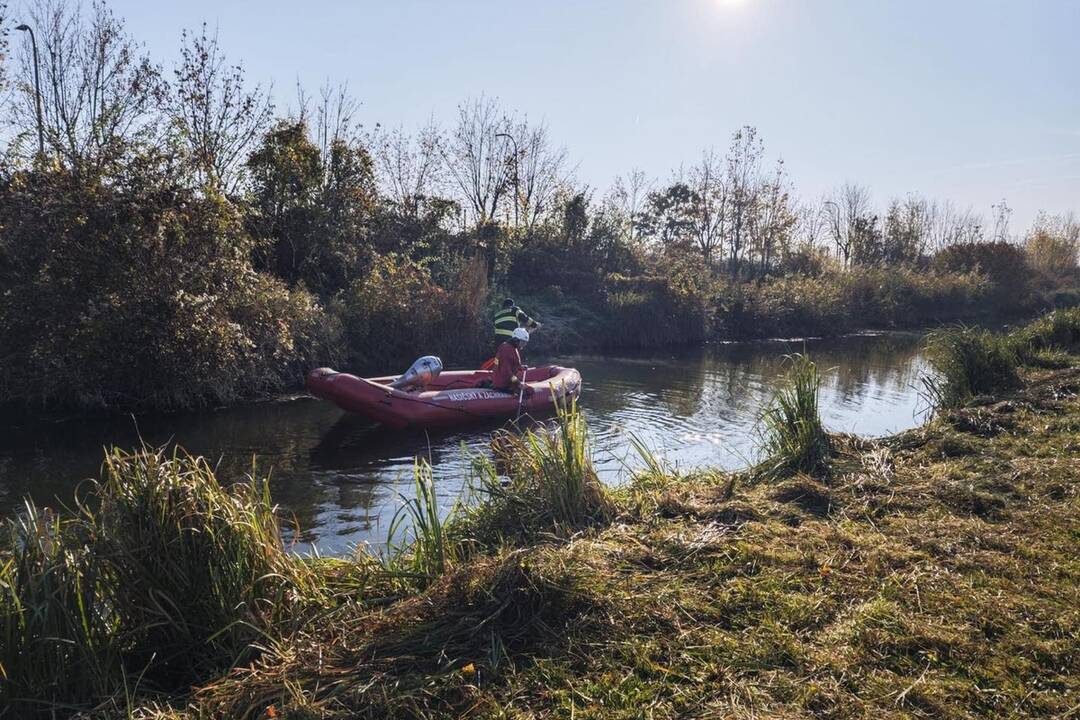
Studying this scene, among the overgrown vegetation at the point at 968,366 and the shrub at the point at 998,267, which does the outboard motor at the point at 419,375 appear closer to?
the overgrown vegetation at the point at 968,366

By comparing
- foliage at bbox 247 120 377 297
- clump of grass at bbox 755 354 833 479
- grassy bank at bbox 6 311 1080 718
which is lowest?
grassy bank at bbox 6 311 1080 718

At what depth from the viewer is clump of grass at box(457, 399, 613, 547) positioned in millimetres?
4605

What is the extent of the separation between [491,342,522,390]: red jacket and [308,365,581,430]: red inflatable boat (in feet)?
0.45

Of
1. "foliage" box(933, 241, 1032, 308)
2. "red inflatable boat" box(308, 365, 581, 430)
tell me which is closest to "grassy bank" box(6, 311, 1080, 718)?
"red inflatable boat" box(308, 365, 581, 430)

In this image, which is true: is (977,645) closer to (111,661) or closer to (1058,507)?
(1058,507)

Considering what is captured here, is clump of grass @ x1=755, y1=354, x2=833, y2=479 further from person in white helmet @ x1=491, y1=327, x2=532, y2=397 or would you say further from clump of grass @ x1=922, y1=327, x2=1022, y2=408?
person in white helmet @ x1=491, y1=327, x2=532, y2=397

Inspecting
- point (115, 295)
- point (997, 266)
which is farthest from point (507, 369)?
point (997, 266)

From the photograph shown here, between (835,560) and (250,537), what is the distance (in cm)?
282

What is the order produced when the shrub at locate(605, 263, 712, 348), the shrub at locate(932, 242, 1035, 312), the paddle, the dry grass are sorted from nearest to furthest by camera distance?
1. the dry grass
2. the paddle
3. the shrub at locate(605, 263, 712, 348)
4. the shrub at locate(932, 242, 1035, 312)

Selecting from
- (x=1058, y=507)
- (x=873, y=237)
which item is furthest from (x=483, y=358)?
(x=873, y=237)

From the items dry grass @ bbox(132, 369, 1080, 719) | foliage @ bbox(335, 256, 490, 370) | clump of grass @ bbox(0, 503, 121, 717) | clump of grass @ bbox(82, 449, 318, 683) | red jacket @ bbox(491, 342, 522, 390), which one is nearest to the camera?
dry grass @ bbox(132, 369, 1080, 719)

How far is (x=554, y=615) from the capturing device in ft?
10.4

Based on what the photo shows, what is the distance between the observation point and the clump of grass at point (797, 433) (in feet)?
18.9

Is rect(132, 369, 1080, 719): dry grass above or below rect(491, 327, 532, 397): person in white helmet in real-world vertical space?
below
